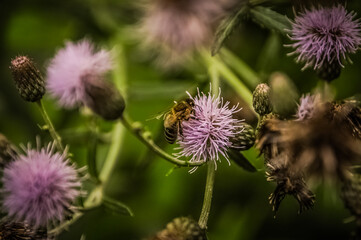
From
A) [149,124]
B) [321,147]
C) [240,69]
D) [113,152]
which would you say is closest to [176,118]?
[321,147]

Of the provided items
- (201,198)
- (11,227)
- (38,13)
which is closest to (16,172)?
(11,227)

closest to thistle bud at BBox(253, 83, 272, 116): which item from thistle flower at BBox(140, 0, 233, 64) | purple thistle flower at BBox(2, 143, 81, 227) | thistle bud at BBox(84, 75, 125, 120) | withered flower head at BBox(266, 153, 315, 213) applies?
withered flower head at BBox(266, 153, 315, 213)

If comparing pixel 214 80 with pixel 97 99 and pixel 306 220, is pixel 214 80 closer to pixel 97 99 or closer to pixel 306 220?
pixel 97 99

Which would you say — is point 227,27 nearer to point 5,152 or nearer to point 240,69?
point 240,69

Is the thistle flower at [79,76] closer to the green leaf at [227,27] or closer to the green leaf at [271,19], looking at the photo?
the green leaf at [227,27]

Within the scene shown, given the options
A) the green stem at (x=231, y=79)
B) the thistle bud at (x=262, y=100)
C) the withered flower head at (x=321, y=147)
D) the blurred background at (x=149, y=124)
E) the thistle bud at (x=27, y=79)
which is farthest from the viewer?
the blurred background at (x=149, y=124)

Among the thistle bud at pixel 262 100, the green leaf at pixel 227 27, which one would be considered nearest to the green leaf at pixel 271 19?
the green leaf at pixel 227 27

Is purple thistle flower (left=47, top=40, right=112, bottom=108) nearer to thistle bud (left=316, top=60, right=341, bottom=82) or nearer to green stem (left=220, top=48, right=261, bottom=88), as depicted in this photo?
green stem (left=220, top=48, right=261, bottom=88)
